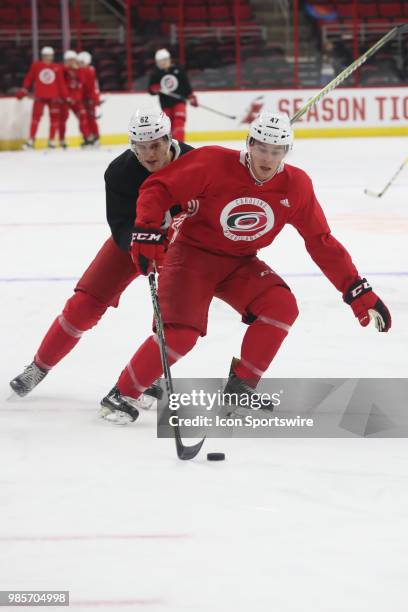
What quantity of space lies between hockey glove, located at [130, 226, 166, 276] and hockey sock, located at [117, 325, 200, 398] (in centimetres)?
20

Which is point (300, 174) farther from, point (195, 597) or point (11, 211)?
point (11, 211)

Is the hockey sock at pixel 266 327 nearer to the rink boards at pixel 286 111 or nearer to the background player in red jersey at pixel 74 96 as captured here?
the background player in red jersey at pixel 74 96

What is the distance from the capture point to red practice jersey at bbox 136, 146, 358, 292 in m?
3.18

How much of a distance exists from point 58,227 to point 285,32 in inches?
392

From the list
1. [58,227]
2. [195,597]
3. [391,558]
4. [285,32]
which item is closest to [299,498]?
[391,558]

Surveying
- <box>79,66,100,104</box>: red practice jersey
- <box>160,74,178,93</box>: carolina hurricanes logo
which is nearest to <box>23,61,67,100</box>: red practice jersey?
<box>79,66,100,104</box>: red practice jersey

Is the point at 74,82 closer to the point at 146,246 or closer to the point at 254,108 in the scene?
the point at 254,108

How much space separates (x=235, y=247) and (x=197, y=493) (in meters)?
0.90

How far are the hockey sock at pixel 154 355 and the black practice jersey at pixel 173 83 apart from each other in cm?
1042

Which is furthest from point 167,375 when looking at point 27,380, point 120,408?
point 27,380

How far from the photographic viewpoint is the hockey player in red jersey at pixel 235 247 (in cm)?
316

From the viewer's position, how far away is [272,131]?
10.2 feet

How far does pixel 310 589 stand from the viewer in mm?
2123

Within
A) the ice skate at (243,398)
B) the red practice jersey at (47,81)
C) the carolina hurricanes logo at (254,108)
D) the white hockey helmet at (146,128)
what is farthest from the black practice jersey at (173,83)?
the ice skate at (243,398)
